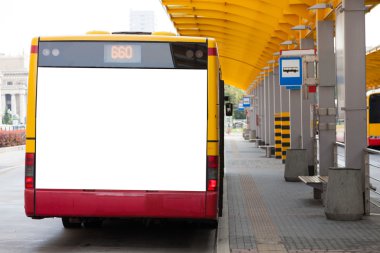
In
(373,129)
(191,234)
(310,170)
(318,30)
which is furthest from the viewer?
(373,129)

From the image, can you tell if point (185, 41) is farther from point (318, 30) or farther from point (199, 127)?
point (318, 30)

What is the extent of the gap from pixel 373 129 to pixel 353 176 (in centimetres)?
2744

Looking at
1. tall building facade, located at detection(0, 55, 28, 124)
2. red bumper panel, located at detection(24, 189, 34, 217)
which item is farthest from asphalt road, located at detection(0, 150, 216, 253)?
tall building facade, located at detection(0, 55, 28, 124)

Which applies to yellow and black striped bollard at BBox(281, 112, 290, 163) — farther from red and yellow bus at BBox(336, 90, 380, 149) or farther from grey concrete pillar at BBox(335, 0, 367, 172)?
grey concrete pillar at BBox(335, 0, 367, 172)

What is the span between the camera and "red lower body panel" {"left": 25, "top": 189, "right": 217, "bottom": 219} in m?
9.43

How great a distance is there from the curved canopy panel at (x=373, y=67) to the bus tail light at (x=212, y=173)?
2044cm

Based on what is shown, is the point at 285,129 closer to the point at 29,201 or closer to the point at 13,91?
the point at 29,201

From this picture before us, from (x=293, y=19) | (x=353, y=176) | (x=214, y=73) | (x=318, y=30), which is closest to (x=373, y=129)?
(x=293, y=19)

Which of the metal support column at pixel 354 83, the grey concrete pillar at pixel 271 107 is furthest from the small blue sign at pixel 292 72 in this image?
the grey concrete pillar at pixel 271 107

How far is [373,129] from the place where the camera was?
3872 centimetres

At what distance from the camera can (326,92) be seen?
1595 cm

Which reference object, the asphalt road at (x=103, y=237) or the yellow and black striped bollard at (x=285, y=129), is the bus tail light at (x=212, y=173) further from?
the yellow and black striped bollard at (x=285, y=129)

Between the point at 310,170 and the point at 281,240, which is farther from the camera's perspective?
the point at 310,170

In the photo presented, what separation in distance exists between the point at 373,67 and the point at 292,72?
23.0m
